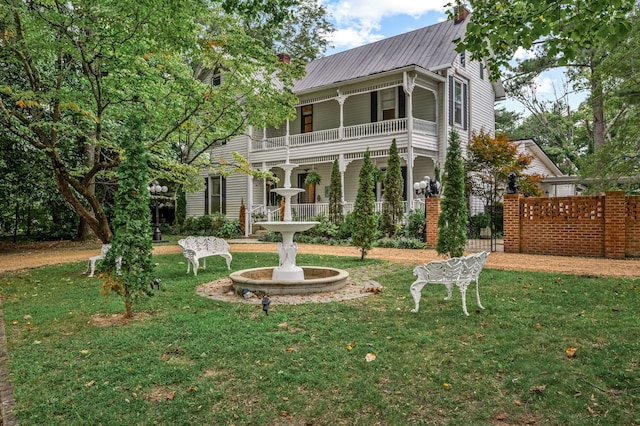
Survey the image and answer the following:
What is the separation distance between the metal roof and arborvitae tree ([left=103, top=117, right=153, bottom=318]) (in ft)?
49.0

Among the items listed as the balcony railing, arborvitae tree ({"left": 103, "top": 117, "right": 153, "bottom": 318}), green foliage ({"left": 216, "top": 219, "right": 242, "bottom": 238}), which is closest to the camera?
arborvitae tree ({"left": 103, "top": 117, "right": 153, "bottom": 318})

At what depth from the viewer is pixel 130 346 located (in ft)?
16.1

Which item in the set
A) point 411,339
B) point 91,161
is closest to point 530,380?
point 411,339

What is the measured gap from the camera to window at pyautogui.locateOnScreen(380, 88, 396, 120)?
2067cm

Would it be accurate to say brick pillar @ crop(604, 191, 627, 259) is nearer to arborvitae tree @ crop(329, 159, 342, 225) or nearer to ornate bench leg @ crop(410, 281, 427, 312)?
ornate bench leg @ crop(410, 281, 427, 312)

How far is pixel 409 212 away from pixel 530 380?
46.0 ft

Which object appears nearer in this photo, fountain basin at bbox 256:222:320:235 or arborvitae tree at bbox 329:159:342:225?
fountain basin at bbox 256:222:320:235

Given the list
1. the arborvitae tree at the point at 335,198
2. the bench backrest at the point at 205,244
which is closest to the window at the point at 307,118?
the arborvitae tree at the point at 335,198

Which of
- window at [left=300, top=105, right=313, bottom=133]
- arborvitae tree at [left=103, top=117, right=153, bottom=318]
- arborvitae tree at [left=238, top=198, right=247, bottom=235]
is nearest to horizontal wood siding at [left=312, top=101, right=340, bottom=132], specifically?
window at [left=300, top=105, right=313, bottom=133]

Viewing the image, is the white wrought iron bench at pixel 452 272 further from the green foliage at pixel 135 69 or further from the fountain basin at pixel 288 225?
the green foliage at pixel 135 69

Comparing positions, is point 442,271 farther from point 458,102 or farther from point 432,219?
point 458,102

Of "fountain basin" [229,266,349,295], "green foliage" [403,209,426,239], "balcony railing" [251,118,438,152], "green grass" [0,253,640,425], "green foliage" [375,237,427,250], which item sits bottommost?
"green grass" [0,253,640,425]

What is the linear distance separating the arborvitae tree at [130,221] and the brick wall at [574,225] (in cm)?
1092

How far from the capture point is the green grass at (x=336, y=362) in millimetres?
3359
